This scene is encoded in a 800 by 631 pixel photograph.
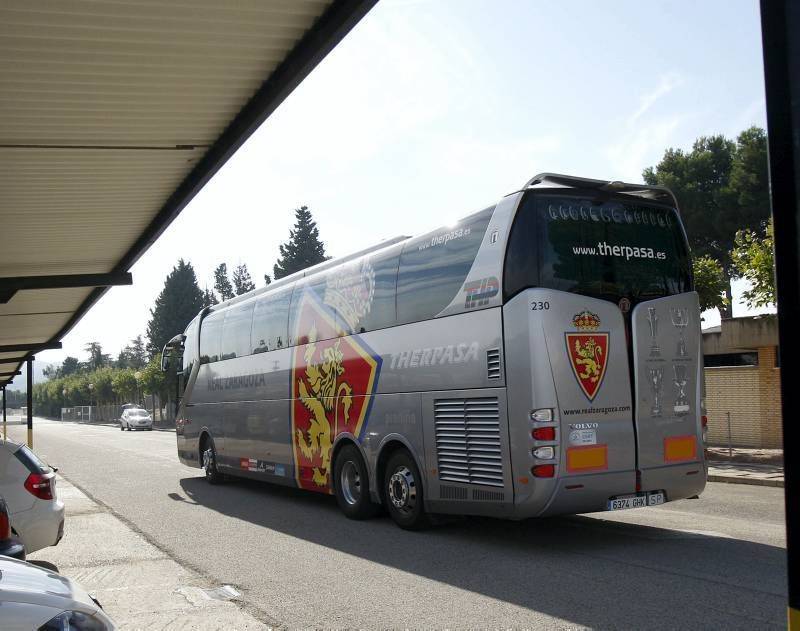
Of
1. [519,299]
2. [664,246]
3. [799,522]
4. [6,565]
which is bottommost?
[6,565]

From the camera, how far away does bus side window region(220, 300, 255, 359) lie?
15.7 meters

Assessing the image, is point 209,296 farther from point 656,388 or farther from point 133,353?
point 656,388

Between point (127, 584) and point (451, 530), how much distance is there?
405cm

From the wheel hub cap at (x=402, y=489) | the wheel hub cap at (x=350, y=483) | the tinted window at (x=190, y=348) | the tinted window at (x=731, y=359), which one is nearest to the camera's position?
the wheel hub cap at (x=402, y=489)

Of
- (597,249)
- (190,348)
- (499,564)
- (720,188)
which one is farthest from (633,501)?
(720,188)

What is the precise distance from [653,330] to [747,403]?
12.6m

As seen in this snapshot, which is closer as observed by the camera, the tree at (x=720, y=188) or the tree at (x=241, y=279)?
the tree at (x=720, y=188)

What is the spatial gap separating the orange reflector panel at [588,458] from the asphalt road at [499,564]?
89 centimetres

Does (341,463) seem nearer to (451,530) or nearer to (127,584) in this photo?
(451,530)

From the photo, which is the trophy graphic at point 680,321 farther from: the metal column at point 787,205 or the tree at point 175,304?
the tree at point 175,304

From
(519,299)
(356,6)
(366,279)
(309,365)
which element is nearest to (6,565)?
(356,6)

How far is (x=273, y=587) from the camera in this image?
748cm

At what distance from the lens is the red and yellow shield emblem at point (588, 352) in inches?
336

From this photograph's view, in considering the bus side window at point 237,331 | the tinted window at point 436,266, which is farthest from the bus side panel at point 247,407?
the tinted window at point 436,266
